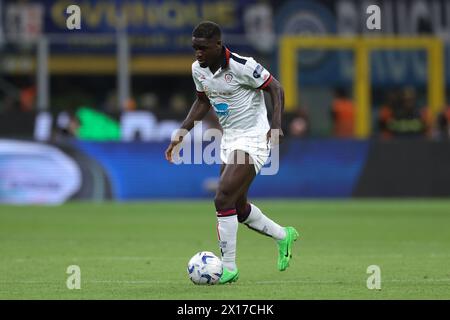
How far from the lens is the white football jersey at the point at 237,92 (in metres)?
10.7

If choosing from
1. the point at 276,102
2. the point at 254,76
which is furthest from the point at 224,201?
the point at 254,76

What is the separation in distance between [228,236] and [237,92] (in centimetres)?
134

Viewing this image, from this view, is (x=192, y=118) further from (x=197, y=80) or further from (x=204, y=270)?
(x=204, y=270)

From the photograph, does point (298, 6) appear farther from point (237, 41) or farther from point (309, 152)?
point (309, 152)

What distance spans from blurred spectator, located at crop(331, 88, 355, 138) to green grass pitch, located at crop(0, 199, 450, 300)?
341 cm

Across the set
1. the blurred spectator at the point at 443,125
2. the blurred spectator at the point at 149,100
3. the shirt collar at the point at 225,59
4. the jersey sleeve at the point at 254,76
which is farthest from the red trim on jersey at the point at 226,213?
the blurred spectator at the point at 149,100

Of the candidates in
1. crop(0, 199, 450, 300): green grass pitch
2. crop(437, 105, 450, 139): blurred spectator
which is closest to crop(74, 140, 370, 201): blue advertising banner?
crop(0, 199, 450, 300): green grass pitch

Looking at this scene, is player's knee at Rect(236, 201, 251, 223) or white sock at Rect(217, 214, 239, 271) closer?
white sock at Rect(217, 214, 239, 271)

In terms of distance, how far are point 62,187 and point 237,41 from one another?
6.92 metres

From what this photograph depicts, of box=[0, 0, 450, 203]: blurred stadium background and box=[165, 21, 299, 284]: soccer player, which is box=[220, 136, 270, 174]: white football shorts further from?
box=[0, 0, 450, 203]: blurred stadium background

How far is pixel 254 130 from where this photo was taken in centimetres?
1084

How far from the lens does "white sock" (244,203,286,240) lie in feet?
36.2

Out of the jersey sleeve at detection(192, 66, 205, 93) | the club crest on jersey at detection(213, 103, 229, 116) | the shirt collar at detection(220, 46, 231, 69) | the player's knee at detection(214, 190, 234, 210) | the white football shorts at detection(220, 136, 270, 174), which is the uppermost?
the shirt collar at detection(220, 46, 231, 69)
